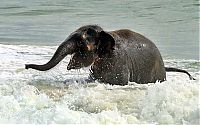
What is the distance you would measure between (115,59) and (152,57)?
697mm

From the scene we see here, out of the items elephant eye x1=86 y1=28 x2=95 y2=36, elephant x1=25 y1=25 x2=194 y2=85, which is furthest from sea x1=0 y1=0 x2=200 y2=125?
elephant eye x1=86 y1=28 x2=95 y2=36

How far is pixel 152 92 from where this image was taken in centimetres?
620

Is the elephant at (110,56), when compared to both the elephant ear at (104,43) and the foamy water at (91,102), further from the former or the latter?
the foamy water at (91,102)

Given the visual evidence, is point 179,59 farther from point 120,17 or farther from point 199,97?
point 120,17

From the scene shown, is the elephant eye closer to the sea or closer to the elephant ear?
the elephant ear

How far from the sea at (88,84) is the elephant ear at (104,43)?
36 centimetres

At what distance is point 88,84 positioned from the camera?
277 inches

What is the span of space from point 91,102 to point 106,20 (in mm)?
9813

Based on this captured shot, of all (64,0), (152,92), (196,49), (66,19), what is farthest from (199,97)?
(64,0)

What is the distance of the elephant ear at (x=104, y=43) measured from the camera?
271 inches

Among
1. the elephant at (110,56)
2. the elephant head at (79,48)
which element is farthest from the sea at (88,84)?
the elephant head at (79,48)

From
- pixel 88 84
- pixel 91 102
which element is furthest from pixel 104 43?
pixel 91 102

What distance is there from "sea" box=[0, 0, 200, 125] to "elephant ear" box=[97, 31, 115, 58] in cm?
36

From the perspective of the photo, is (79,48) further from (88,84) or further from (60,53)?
(88,84)
